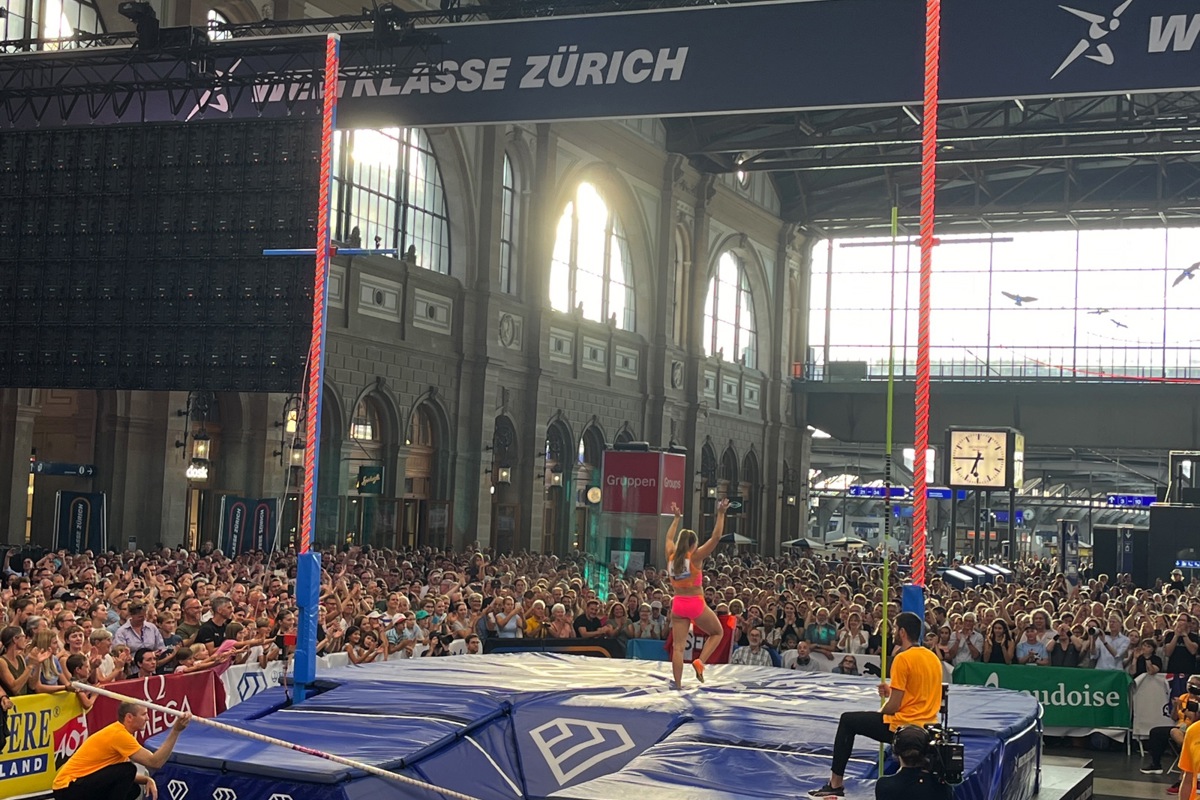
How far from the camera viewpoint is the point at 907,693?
9.81 m

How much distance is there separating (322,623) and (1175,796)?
9988 mm

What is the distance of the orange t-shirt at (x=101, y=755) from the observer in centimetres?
1002

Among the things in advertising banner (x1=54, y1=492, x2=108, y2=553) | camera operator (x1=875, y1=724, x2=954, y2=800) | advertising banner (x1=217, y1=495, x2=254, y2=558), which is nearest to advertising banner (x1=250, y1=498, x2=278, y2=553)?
advertising banner (x1=217, y1=495, x2=254, y2=558)

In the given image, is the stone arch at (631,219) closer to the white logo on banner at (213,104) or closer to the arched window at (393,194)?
the arched window at (393,194)

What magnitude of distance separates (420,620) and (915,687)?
422 inches

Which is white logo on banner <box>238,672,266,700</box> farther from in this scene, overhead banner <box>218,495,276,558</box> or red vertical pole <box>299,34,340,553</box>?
overhead banner <box>218,495,276,558</box>

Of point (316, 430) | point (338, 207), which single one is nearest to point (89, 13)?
point (338, 207)

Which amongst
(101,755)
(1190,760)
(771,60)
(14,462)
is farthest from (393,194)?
(1190,760)

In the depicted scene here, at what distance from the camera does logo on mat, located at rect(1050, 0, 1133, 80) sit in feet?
52.9

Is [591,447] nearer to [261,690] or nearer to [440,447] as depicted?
[440,447]

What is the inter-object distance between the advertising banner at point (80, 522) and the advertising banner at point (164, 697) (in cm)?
1292

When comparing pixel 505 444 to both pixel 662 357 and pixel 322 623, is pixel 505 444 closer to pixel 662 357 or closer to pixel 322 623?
pixel 662 357

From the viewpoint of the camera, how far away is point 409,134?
1359 inches

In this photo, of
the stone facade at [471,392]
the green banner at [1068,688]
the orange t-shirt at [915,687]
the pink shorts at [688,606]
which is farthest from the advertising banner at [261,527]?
the orange t-shirt at [915,687]
